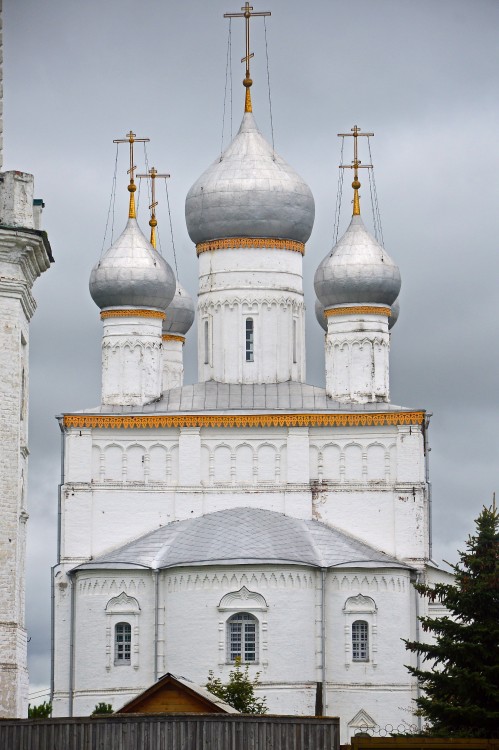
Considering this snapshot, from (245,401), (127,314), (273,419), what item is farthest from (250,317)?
(273,419)

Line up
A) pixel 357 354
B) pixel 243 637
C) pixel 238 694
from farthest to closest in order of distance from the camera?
pixel 357 354 < pixel 243 637 < pixel 238 694

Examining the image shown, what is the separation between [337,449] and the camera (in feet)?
155

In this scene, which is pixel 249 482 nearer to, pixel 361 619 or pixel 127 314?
pixel 361 619

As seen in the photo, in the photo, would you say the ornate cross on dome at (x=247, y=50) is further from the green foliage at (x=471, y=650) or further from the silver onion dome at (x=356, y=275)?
the green foliage at (x=471, y=650)

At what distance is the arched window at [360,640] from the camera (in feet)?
146

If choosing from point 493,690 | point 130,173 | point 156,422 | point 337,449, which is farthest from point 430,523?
point 493,690

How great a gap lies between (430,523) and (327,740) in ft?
79.4

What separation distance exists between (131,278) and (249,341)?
2.96 meters

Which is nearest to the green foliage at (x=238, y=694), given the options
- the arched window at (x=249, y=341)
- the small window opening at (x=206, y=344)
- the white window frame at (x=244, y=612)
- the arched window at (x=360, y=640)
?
the white window frame at (x=244, y=612)

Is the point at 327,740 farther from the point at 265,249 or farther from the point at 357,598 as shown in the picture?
the point at 265,249

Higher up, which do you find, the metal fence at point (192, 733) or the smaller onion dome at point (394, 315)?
the smaller onion dome at point (394, 315)

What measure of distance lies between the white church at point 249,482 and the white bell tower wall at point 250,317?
4cm

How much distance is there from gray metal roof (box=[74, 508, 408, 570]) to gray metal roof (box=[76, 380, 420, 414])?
2362 mm

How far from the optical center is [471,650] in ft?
96.4
